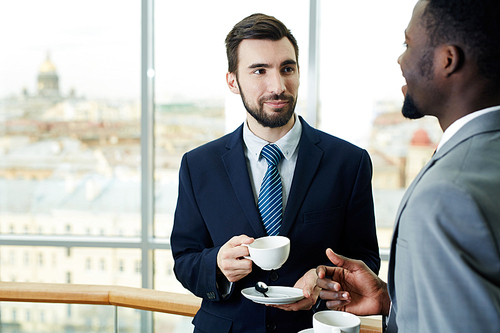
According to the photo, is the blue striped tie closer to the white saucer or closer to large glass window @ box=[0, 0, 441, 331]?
the white saucer

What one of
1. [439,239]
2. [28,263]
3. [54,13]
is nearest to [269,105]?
[439,239]

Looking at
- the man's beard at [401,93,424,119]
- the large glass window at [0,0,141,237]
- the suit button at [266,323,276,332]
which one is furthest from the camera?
the large glass window at [0,0,141,237]

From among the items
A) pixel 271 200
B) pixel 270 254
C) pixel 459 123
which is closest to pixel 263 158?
pixel 271 200

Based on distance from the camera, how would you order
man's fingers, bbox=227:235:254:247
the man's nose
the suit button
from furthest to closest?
the man's nose
the suit button
man's fingers, bbox=227:235:254:247

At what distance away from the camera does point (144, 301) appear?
1.90 meters

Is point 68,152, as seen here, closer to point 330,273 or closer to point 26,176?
point 26,176

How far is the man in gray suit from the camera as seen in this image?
0.63 m

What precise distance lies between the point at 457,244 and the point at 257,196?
960mm

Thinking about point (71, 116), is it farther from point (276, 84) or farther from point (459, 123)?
point (459, 123)

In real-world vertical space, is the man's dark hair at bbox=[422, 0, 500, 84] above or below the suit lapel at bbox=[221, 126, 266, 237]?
above

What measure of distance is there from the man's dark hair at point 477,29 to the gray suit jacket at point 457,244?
178mm

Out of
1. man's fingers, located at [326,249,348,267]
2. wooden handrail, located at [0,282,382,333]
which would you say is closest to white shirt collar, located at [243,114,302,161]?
man's fingers, located at [326,249,348,267]

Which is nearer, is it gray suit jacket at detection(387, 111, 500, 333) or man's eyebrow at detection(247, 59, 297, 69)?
gray suit jacket at detection(387, 111, 500, 333)

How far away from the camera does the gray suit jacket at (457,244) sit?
0.62 metres
